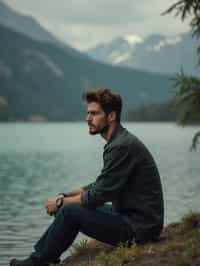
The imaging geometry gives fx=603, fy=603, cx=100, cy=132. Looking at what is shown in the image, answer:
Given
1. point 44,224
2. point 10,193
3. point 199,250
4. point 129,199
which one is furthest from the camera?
point 10,193

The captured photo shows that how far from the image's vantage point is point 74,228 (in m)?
7.45

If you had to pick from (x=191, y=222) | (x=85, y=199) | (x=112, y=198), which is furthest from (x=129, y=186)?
(x=191, y=222)

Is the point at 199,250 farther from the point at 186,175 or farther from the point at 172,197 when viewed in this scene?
the point at 186,175

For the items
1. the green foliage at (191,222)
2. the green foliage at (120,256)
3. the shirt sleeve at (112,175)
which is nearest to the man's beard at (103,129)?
the shirt sleeve at (112,175)

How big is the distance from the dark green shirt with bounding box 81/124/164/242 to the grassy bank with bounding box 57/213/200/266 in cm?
29

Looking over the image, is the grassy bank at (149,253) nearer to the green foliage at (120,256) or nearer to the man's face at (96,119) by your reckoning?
the green foliage at (120,256)

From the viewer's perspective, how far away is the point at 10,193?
31.3 metres

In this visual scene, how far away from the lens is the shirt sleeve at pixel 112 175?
7.22 m

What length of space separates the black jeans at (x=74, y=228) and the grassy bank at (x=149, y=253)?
243 mm

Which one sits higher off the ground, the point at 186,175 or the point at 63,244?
the point at 63,244

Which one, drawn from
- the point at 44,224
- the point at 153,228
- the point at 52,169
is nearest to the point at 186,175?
the point at 52,169

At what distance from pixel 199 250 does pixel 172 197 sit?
21.0 meters

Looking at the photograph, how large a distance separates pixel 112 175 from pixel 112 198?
11.1 inches

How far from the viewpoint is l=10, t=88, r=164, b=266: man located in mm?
7254
